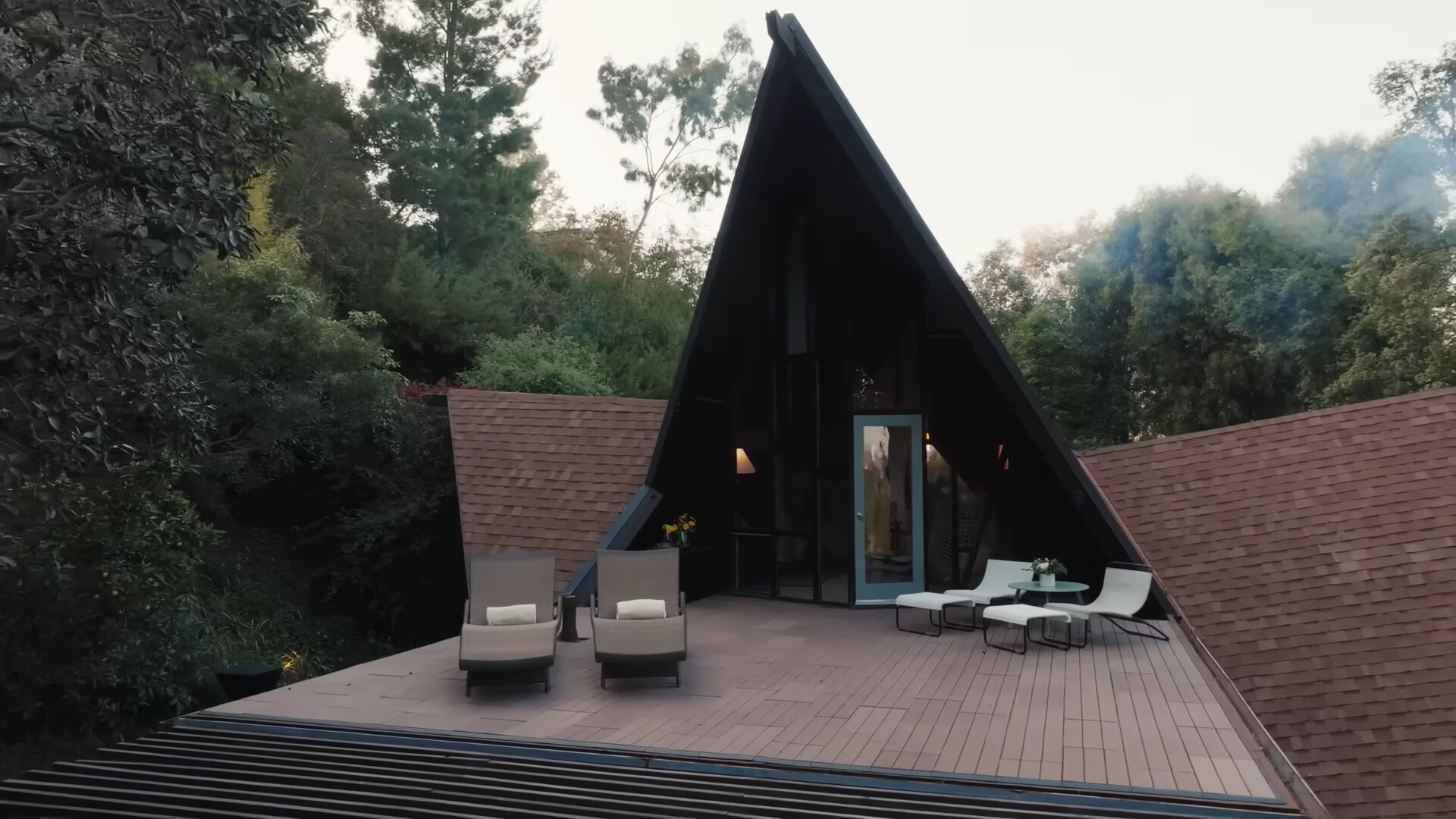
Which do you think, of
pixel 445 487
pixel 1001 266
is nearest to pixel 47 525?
pixel 445 487

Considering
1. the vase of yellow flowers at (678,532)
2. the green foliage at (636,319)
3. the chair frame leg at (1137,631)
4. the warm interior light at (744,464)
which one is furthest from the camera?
the green foliage at (636,319)

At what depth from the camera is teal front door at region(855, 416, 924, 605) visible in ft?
33.2

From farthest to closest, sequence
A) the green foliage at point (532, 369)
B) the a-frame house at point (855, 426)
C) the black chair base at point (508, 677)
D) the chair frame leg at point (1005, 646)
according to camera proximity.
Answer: the green foliage at point (532, 369) → the a-frame house at point (855, 426) → the chair frame leg at point (1005, 646) → the black chair base at point (508, 677)

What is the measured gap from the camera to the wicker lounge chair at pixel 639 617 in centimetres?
682

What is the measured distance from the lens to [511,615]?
24.1 feet

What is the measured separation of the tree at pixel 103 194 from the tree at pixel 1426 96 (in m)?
23.4

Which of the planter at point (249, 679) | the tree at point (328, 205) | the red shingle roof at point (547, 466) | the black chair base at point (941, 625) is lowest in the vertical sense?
the planter at point (249, 679)

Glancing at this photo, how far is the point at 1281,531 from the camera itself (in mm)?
9781

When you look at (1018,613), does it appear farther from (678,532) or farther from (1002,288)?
(1002,288)

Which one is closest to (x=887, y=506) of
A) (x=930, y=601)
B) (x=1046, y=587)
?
(x=930, y=601)

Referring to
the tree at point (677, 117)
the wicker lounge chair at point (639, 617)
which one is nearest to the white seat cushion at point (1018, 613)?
the wicker lounge chair at point (639, 617)

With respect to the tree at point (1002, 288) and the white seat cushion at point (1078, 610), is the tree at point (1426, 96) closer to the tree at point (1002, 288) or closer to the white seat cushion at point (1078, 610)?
the tree at point (1002, 288)

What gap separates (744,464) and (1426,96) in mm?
19557

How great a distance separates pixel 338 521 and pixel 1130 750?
12135mm
